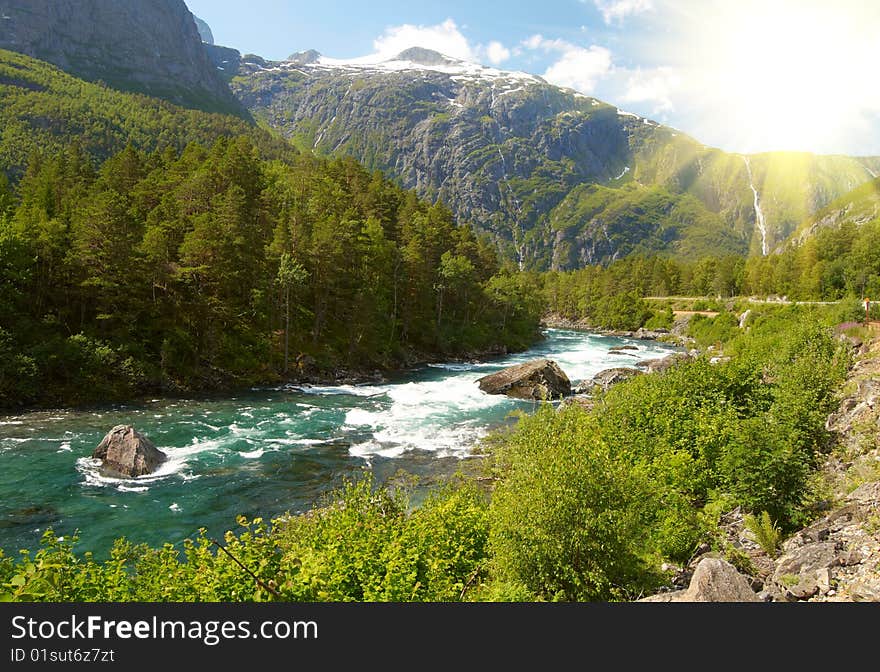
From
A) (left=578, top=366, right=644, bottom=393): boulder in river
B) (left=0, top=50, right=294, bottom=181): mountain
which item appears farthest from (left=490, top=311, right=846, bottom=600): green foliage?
(left=0, top=50, right=294, bottom=181): mountain

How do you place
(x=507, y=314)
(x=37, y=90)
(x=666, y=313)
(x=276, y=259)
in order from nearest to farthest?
(x=276, y=259) → (x=507, y=314) → (x=666, y=313) → (x=37, y=90)

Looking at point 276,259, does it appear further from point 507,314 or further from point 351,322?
point 507,314

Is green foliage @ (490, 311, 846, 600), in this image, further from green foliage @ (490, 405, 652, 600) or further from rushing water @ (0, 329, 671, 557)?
rushing water @ (0, 329, 671, 557)

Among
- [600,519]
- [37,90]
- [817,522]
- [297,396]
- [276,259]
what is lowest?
[297,396]

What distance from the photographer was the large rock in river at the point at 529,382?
46.9m

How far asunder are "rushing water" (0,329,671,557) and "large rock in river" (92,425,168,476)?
50 cm

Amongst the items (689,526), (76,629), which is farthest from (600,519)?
(76,629)

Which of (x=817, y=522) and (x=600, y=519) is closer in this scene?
(x=600, y=519)

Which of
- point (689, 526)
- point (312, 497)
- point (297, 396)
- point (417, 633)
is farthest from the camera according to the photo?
point (297, 396)

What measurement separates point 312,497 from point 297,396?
22554 mm

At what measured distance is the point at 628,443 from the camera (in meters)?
22.1

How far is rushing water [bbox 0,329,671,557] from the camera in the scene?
20266 mm

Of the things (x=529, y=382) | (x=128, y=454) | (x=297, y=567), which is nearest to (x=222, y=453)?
(x=128, y=454)

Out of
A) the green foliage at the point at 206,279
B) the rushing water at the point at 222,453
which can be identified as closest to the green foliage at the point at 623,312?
the green foliage at the point at 206,279
